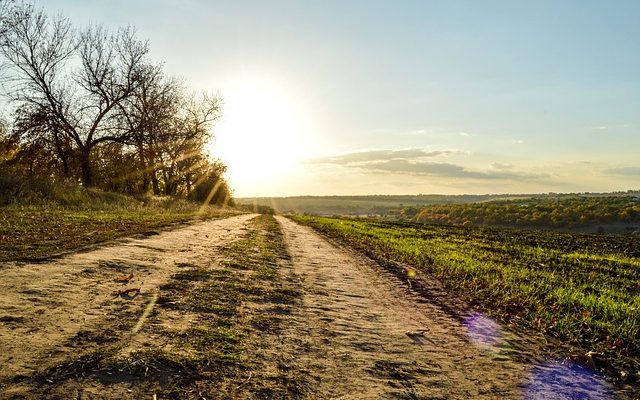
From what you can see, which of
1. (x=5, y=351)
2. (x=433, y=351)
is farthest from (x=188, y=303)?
(x=433, y=351)

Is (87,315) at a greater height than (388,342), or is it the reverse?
(87,315)

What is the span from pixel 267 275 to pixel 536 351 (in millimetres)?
4654

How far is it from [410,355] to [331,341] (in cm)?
86

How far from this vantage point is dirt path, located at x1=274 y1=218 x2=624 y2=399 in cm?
357

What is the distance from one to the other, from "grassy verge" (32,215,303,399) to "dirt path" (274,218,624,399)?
1.44ft

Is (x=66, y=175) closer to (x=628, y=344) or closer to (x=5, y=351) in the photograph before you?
(x=5, y=351)

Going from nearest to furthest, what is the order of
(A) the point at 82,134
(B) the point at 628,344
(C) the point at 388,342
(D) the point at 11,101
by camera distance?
(C) the point at 388,342 → (B) the point at 628,344 → (D) the point at 11,101 → (A) the point at 82,134

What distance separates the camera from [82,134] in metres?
31.2

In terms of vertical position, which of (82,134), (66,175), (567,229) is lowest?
(567,229)

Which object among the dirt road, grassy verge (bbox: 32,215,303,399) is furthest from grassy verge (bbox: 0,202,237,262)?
grassy verge (bbox: 32,215,303,399)

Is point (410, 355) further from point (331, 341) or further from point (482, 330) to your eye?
point (482, 330)

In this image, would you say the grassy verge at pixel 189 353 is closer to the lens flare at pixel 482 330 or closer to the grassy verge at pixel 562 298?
the lens flare at pixel 482 330

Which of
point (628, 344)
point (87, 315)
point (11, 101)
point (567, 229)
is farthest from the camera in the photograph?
point (567, 229)

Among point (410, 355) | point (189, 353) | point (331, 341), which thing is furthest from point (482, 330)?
point (189, 353)
